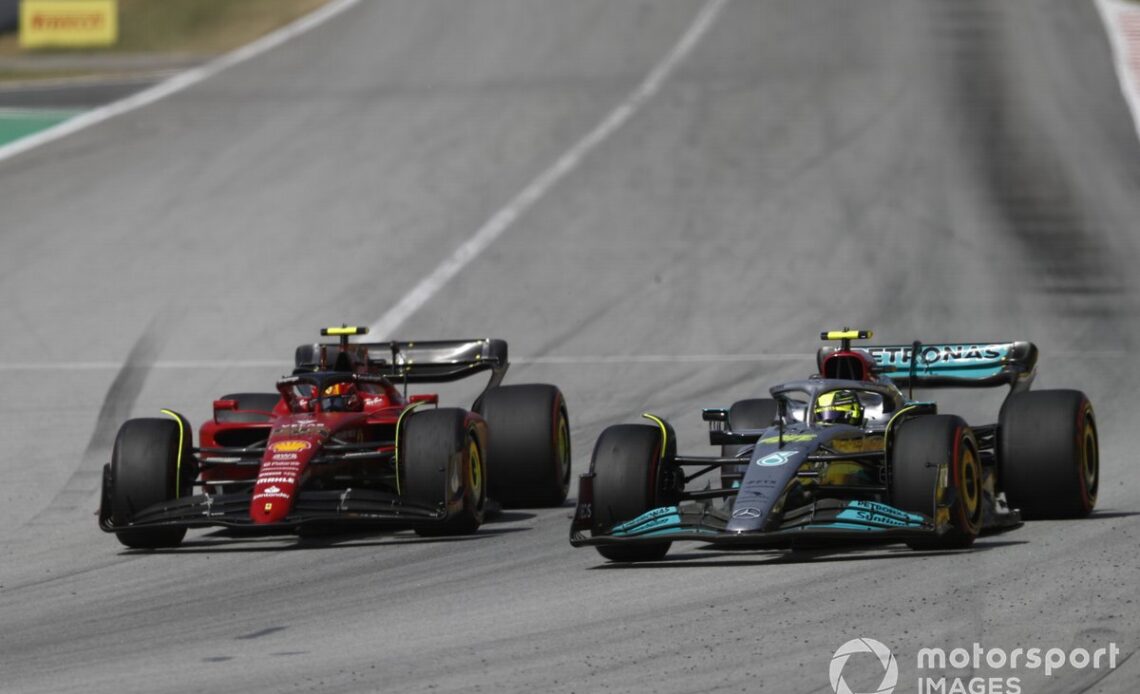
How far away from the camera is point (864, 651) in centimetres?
877

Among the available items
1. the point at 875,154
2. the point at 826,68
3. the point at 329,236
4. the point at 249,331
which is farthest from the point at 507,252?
the point at 826,68

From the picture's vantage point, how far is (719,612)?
10.0 m

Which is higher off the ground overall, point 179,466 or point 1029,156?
point 1029,156

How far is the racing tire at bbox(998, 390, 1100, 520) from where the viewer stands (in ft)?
42.1

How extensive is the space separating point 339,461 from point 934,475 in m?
4.53

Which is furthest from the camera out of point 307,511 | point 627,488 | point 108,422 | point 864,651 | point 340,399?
point 108,422

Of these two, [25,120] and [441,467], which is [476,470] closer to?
[441,467]

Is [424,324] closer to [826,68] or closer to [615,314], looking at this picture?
[615,314]

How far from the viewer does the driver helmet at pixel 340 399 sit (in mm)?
14391

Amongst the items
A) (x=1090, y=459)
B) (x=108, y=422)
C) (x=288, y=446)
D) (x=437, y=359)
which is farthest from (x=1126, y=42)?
(x=288, y=446)

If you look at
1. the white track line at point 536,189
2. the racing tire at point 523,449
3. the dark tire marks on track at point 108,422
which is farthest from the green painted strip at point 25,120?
the racing tire at point 523,449

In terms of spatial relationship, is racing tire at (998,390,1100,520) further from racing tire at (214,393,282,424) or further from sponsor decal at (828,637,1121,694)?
racing tire at (214,393,282,424)

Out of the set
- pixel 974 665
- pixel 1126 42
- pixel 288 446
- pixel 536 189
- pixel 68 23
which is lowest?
pixel 974 665

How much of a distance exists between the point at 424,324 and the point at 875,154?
10.6m
